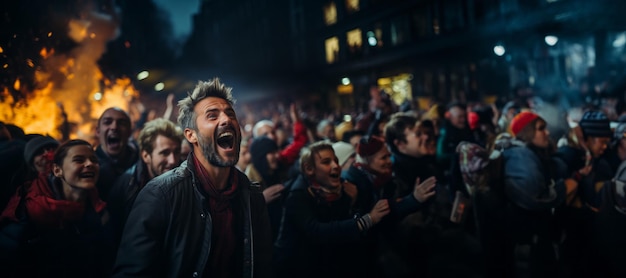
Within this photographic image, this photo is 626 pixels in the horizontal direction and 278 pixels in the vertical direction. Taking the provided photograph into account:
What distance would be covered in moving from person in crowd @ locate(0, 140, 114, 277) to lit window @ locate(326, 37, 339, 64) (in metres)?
29.4

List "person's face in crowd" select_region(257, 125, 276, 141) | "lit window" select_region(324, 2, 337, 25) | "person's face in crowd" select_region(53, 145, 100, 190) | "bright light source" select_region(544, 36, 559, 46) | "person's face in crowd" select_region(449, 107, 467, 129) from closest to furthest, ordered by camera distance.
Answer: "person's face in crowd" select_region(53, 145, 100, 190) < "person's face in crowd" select_region(449, 107, 467, 129) < "person's face in crowd" select_region(257, 125, 276, 141) < "bright light source" select_region(544, 36, 559, 46) < "lit window" select_region(324, 2, 337, 25)

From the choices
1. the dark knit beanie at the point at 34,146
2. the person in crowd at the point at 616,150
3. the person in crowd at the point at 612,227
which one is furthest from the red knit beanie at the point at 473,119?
the dark knit beanie at the point at 34,146

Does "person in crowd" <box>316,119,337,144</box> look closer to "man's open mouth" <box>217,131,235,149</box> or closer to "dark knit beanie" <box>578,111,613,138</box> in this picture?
"dark knit beanie" <box>578,111,613,138</box>

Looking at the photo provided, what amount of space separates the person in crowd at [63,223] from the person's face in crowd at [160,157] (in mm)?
564

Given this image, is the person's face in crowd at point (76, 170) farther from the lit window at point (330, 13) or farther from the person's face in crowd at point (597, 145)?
the lit window at point (330, 13)

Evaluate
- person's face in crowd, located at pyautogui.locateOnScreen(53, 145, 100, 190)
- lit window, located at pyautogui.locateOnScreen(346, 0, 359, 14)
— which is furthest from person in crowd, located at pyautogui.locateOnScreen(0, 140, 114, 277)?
lit window, located at pyautogui.locateOnScreen(346, 0, 359, 14)

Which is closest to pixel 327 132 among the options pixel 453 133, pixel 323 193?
pixel 453 133

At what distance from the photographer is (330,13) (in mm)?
32281

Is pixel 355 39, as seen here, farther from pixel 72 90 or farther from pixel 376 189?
pixel 376 189

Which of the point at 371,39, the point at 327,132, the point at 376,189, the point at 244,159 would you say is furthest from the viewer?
the point at 371,39

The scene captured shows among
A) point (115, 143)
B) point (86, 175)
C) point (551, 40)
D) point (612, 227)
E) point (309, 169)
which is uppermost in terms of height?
point (551, 40)

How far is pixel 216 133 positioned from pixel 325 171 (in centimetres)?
155

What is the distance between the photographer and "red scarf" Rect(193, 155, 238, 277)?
2.60 metres

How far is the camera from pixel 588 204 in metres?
4.91
